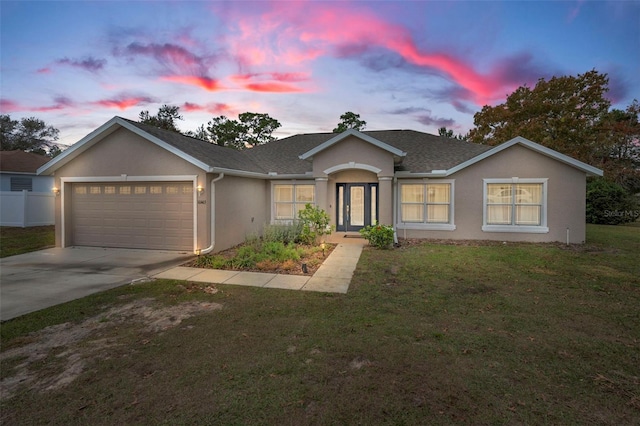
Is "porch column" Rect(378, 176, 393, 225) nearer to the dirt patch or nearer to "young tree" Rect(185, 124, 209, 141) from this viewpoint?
the dirt patch

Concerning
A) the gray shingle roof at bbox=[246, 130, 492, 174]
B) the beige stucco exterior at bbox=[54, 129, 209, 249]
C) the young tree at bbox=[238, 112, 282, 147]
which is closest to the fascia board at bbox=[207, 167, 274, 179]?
the beige stucco exterior at bbox=[54, 129, 209, 249]

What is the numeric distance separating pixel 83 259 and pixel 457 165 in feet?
44.0

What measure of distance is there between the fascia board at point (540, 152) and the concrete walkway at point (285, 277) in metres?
6.55

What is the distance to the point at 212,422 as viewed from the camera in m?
2.75

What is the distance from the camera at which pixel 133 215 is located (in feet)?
37.6

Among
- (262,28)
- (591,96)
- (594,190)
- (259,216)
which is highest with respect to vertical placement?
(591,96)

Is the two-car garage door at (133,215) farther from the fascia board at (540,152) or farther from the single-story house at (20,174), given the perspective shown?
the single-story house at (20,174)

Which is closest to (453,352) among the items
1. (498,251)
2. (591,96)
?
(498,251)

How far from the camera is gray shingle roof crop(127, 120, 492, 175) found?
38.3 feet

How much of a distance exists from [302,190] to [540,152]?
950cm

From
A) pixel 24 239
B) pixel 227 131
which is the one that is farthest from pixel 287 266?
pixel 227 131

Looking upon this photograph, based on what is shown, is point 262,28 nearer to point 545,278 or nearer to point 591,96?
point 545,278

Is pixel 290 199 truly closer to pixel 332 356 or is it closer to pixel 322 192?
pixel 322 192

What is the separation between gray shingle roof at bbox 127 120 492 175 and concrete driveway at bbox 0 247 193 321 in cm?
369
